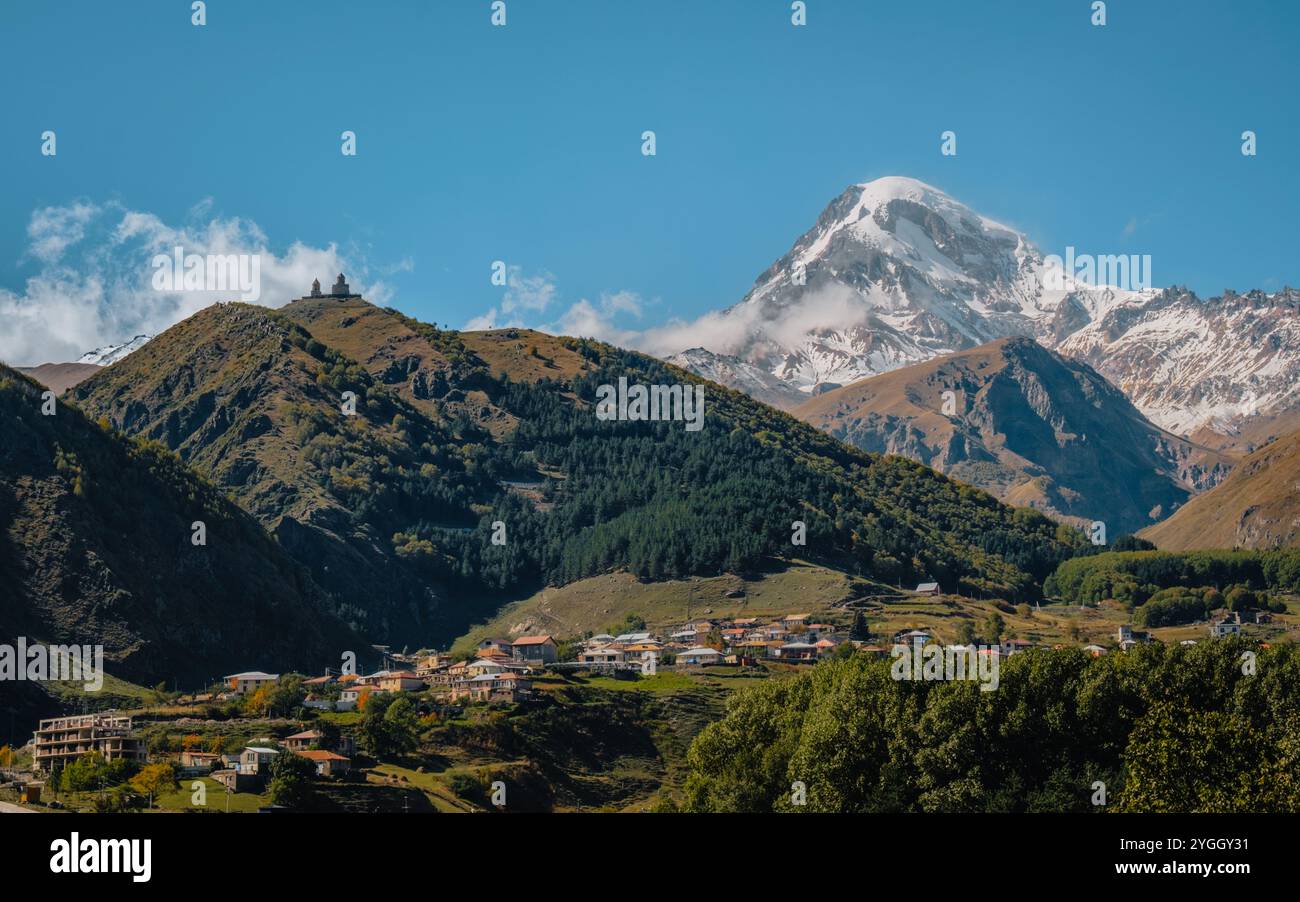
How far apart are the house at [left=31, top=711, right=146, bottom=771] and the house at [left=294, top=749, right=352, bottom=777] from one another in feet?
47.2

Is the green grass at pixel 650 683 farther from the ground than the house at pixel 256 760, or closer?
farther from the ground

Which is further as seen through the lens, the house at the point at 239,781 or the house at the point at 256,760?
the house at the point at 256,760

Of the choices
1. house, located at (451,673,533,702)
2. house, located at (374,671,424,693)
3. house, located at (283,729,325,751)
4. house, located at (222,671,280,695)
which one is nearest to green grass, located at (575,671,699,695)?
house, located at (451,673,533,702)

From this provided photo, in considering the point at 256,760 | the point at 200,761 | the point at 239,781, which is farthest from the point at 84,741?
the point at 239,781

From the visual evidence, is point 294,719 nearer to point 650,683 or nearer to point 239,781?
point 239,781

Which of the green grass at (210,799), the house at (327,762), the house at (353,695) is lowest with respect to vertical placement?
the green grass at (210,799)

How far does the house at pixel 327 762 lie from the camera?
424 ft

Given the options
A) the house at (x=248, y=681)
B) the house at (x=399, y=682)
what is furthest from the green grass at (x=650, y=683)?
the house at (x=248, y=681)

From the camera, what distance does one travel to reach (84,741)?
141 metres

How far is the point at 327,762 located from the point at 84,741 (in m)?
24.2

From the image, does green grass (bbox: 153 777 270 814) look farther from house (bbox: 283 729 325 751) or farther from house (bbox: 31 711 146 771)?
house (bbox: 283 729 325 751)

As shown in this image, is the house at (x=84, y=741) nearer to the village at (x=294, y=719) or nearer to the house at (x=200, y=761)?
the village at (x=294, y=719)

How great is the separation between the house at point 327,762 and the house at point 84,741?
14374 mm

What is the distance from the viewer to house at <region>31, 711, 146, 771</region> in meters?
138
